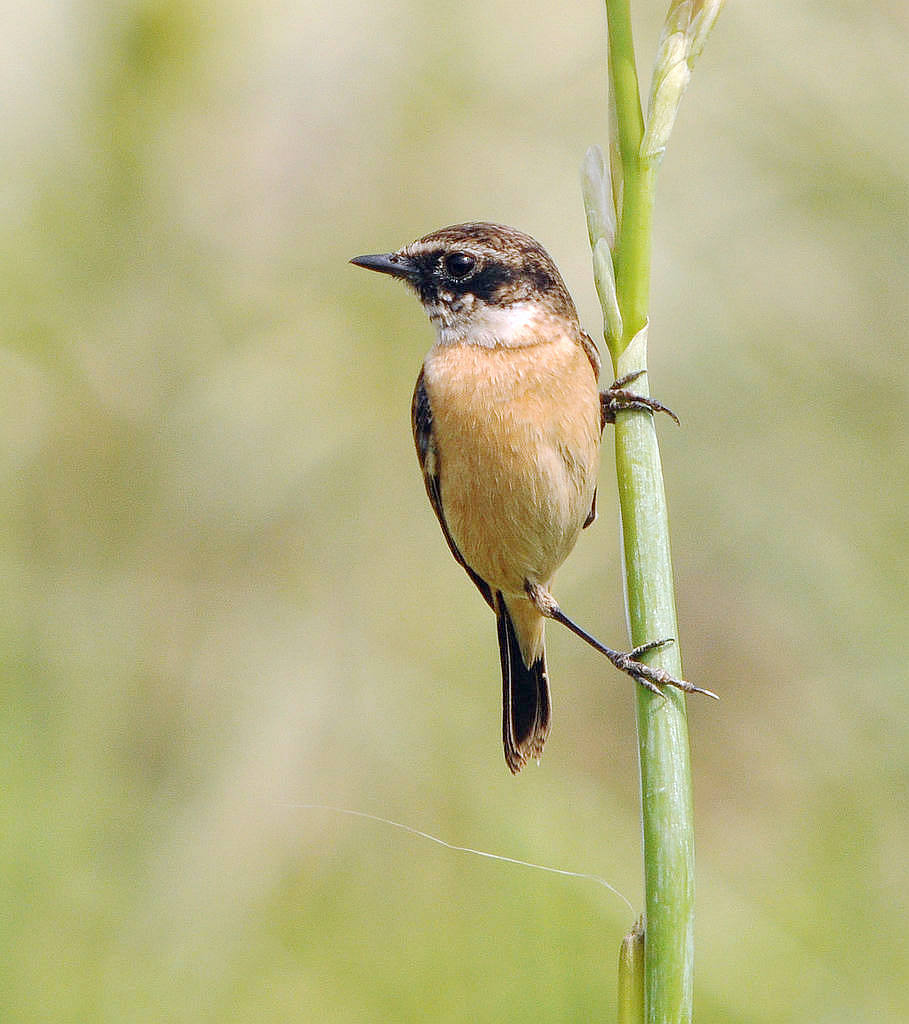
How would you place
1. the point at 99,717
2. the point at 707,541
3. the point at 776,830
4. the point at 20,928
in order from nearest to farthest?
the point at 20,928
the point at 99,717
the point at 776,830
the point at 707,541

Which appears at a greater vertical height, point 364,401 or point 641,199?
point 364,401

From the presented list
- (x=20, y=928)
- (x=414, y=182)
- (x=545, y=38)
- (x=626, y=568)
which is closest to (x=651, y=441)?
(x=626, y=568)

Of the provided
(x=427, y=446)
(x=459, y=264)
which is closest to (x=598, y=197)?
(x=459, y=264)

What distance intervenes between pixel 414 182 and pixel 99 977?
2125mm

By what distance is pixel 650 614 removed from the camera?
1.03 metres

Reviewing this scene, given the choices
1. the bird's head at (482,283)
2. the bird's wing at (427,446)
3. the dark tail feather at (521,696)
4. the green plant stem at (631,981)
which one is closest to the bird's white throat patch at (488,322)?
the bird's head at (482,283)

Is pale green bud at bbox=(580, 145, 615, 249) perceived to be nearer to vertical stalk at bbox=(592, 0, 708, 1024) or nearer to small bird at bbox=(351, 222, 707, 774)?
vertical stalk at bbox=(592, 0, 708, 1024)

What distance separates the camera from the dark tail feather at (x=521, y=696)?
7.07 ft

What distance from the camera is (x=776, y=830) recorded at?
288 cm

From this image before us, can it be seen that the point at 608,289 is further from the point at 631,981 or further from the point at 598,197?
the point at 631,981

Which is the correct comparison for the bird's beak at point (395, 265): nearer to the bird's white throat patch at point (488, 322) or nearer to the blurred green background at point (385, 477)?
the bird's white throat patch at point (488, 322)

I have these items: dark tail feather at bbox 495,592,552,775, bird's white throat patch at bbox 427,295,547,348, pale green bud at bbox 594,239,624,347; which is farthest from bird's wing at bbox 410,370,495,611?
pale green bud at bbox 594,239,624,347

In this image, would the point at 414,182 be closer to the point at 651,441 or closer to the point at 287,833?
the point at 287,833

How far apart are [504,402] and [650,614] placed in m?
0.93
